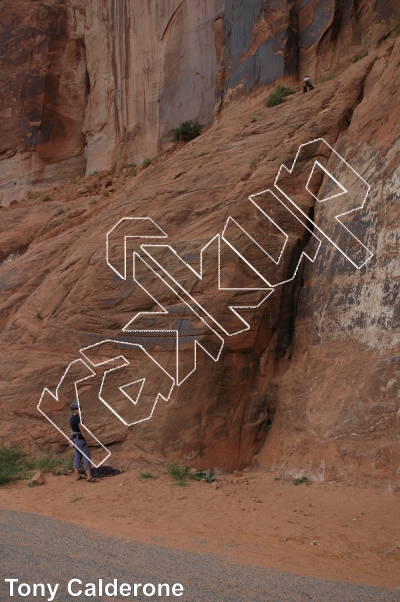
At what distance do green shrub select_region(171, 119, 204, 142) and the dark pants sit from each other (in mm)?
12727

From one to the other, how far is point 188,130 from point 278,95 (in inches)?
202

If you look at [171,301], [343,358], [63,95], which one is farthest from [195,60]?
[343,358]

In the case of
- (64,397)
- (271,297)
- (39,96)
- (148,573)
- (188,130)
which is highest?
(39,96)

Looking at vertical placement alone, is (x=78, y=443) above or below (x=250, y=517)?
below

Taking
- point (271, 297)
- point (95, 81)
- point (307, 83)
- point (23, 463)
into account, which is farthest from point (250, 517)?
point (95, 81)

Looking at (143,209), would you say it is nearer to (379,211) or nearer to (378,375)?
(379,211)

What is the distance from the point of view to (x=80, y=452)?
848 cm

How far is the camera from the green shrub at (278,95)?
13840mm

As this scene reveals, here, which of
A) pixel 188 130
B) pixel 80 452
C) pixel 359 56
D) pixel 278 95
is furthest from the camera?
pixel 188 130

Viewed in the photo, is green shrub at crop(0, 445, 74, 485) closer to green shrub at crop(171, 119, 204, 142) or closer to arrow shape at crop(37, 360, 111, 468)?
arrow shape at crop(37, 360, 111, 468)

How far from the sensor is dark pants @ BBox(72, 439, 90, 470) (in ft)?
27.5

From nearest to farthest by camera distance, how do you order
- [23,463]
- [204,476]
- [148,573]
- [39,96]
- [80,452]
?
1. [148,573]
2. [204,476]
3. [80,452]
4. [23,463]
5. [39,96]

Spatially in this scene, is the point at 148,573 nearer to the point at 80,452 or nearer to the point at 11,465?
the point at 80,452
